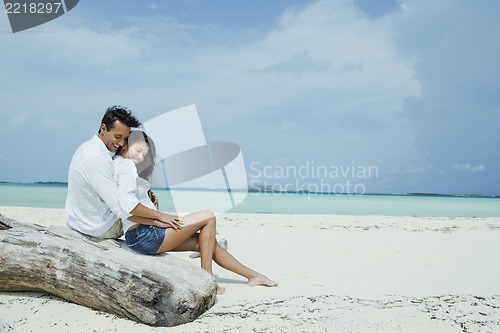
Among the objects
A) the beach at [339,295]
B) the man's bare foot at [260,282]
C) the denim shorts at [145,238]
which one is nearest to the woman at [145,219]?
the denim shorts at [145,238]

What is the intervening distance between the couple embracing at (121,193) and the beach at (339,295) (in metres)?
0.67

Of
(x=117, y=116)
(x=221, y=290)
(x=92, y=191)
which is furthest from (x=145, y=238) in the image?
(x=117, y=116)

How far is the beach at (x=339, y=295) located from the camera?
3266 millimetres

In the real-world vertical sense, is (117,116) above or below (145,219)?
above

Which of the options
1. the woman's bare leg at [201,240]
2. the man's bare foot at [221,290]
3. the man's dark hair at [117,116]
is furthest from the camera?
the man's bare foot at [221,290]

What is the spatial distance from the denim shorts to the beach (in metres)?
0.60

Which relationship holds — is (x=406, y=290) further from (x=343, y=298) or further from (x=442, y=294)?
(x=343, y=298)

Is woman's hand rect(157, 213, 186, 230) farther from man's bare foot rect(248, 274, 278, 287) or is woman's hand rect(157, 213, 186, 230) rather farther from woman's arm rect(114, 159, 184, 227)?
man's bare foot rect(248, 274, 278, 287)

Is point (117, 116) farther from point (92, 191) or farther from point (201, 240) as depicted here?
point (201, 240)

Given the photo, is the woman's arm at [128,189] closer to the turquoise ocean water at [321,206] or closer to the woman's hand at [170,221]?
the woman's hand at [170,221]

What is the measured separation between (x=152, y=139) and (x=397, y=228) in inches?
336

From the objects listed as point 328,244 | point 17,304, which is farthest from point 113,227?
point 328,244

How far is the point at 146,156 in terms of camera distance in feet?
12.5

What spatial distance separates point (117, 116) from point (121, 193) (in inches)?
26.3
